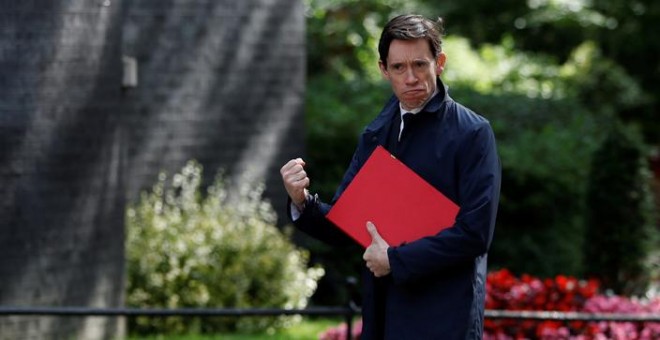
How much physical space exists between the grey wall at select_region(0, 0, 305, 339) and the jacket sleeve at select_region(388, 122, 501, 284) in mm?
5001

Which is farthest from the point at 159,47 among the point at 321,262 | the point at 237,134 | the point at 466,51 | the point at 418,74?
the point at 466,51

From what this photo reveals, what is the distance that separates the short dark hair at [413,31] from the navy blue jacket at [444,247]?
0.19 meters

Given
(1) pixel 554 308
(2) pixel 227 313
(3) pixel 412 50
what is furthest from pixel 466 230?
(1) pixel 554 308

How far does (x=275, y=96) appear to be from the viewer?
1305cm

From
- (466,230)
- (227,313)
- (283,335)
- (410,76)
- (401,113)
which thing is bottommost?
(283,335)

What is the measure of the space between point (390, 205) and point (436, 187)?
16 centimetres

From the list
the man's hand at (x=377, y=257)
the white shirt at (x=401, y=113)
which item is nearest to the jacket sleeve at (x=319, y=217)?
the white shirt at (x=401, y=113)

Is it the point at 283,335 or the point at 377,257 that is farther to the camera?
the point at 283,335

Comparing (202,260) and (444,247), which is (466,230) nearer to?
(444,247)

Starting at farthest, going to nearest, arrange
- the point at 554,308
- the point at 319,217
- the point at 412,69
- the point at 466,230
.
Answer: the point at 554,308 → the point at 319,217 → the point at 412,69 → the point at 466,230

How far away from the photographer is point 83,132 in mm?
9688

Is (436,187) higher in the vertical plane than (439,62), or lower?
lower

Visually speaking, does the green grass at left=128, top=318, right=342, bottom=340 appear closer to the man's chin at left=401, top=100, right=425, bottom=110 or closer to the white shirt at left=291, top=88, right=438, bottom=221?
the white shirt at left=291, top=88, right=438, bottom=221

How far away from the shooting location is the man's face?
4707 mm
